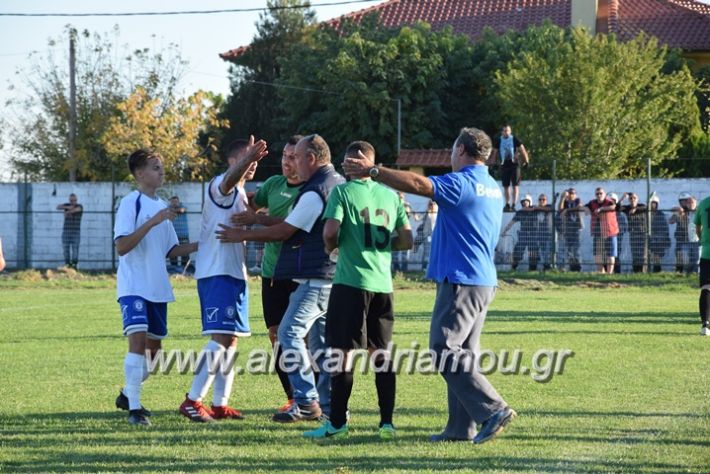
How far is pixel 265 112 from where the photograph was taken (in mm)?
53688

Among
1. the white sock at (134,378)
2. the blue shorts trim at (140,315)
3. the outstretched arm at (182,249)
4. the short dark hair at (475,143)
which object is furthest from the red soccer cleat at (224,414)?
the short dark hair at (475,143)

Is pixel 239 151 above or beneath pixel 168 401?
above

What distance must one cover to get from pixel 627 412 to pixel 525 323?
7782 millimetres

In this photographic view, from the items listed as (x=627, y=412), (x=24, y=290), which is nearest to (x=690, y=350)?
(x=627, y=412)

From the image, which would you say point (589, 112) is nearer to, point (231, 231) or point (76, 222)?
point (76, 222)

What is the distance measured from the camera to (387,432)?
310 inches

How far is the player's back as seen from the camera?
794 cm

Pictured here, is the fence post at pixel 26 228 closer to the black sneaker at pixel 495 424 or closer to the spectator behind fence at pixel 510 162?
the spectator behind fence at pixel 510 162

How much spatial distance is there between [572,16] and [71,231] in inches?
1087

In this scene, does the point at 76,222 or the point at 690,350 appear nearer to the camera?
the point at 690,350

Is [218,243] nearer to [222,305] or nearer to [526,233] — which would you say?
[222,305]

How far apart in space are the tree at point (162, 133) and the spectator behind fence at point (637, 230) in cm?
1716

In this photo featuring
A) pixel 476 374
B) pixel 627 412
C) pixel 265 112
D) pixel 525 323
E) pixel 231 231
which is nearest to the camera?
pixel 476 374

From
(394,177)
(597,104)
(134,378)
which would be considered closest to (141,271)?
(134,378)
